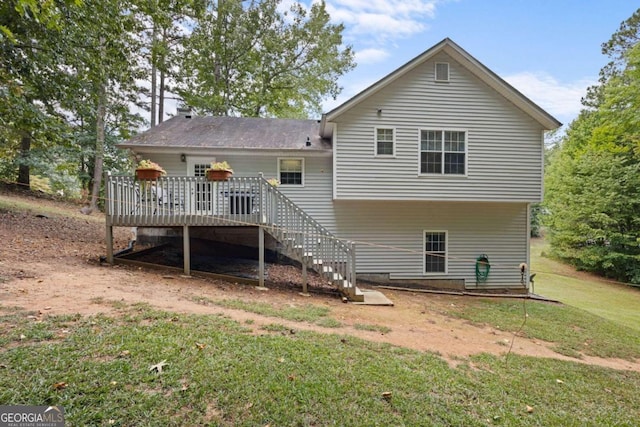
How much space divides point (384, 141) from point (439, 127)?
6.15ft

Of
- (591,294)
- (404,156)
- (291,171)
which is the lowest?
(591,294)

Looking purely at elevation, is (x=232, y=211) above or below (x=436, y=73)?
below

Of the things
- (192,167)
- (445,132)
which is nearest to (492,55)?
(445,132)

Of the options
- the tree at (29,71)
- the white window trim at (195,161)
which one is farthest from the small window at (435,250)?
the tree at (29,71)

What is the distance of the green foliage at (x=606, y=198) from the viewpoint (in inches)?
616

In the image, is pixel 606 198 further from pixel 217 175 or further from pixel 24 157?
pixel 24 157

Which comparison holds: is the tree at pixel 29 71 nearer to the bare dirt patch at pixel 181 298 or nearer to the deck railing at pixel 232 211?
the bare dirt patch at pixel 181 298

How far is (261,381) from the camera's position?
2984 mm

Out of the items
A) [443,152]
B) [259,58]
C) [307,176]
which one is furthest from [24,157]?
[443,152]

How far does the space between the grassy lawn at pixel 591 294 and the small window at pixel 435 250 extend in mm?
5022

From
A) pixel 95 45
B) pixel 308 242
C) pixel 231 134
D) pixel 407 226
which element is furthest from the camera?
pixel 231 134

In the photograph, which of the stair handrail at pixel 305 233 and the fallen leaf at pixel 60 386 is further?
the stair handrail at pixel 305 233

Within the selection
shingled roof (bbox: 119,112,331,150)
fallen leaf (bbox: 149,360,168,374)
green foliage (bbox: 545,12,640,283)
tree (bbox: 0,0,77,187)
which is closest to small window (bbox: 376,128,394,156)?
shingled roof (bbox: 119,112,331,150)

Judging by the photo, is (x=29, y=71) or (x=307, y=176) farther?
(x=307, y=176)
